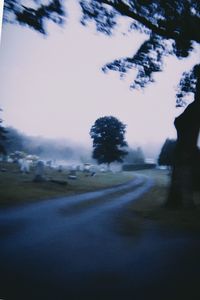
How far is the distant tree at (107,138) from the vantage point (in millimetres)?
8484

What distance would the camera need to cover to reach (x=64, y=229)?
438cm

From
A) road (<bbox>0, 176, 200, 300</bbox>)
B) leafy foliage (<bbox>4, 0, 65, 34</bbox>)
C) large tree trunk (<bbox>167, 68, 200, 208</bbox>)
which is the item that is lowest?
road (<bbox>0, 176, 200, 300</bbox>)

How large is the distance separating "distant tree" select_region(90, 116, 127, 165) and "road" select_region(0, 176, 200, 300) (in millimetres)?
4018

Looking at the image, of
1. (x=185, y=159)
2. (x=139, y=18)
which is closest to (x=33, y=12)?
(x=139, y=18)

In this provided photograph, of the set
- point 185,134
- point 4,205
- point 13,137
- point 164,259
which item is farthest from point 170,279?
point 13,137

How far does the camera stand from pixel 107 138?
29.6 feet

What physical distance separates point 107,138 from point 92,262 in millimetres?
6310

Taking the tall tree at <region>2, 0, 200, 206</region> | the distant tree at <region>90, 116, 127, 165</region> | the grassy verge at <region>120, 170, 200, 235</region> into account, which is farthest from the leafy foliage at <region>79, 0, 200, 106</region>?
the grassy verge at <region>120, 170, 200, 235</region>

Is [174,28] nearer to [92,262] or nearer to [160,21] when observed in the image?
[160,21]

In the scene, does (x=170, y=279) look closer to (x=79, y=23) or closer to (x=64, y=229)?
(x=64, y=229)

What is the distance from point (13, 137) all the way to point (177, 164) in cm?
1304

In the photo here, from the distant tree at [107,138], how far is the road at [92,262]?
4.02 metres

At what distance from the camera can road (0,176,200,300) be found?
238cm

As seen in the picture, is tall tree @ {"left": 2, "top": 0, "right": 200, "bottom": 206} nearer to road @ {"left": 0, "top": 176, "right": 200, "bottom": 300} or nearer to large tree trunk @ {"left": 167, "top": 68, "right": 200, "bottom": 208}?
large tree trunk @ {"left": 167, "top": 68, "right": 200, "bottom": 208}
